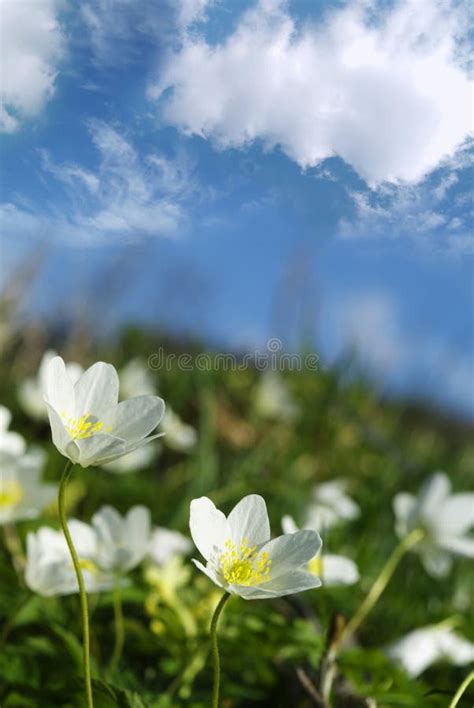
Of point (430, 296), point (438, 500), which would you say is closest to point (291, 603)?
point (438, 500)

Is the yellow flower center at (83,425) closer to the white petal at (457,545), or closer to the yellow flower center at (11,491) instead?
the yellow flower center at (11,491)

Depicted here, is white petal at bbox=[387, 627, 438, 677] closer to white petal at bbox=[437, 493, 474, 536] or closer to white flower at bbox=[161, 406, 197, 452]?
white petal at bbox=[437, 493, 474, 536]

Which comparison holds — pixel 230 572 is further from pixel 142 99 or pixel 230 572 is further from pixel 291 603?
pixel 291 603

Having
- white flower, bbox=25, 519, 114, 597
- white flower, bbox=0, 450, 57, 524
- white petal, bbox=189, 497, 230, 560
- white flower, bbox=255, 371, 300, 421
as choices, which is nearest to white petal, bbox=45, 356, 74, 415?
white petal, bbox=189, 497, 230, 560

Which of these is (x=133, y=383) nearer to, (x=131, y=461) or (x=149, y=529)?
(x=131, y=461)

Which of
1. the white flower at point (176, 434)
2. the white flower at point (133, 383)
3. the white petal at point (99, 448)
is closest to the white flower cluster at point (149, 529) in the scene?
the white petal at point (99, 448)
